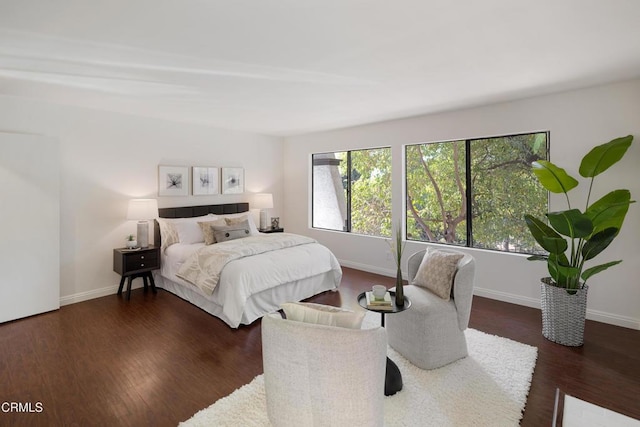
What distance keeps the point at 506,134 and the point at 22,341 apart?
5.80m

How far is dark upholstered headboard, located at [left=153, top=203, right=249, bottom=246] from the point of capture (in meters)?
4.62

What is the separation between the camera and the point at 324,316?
1.53 m

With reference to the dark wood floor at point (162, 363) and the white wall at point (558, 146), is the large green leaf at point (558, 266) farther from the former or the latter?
the white wall at point (558, 146)

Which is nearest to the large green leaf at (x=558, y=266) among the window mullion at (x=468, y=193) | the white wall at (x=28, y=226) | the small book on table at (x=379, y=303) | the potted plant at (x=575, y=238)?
the potted plant at (x=575, y=238)

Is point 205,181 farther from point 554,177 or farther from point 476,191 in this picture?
point 554,177

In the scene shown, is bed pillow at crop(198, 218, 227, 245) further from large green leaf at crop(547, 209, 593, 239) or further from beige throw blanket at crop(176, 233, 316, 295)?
large green leaf at crop(547, 209, 593, 239)

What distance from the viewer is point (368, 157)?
5.52 metres

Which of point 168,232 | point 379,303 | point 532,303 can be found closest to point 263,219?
point 168,232

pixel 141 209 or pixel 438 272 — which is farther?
pixel 141 209

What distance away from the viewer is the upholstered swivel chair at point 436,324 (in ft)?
7.99

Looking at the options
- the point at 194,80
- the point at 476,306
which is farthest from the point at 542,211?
the point at 194,80

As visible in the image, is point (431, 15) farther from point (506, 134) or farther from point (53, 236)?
point (53, 236)

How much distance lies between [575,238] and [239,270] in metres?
3.30

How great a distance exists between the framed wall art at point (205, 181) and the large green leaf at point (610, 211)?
5.07 meters
